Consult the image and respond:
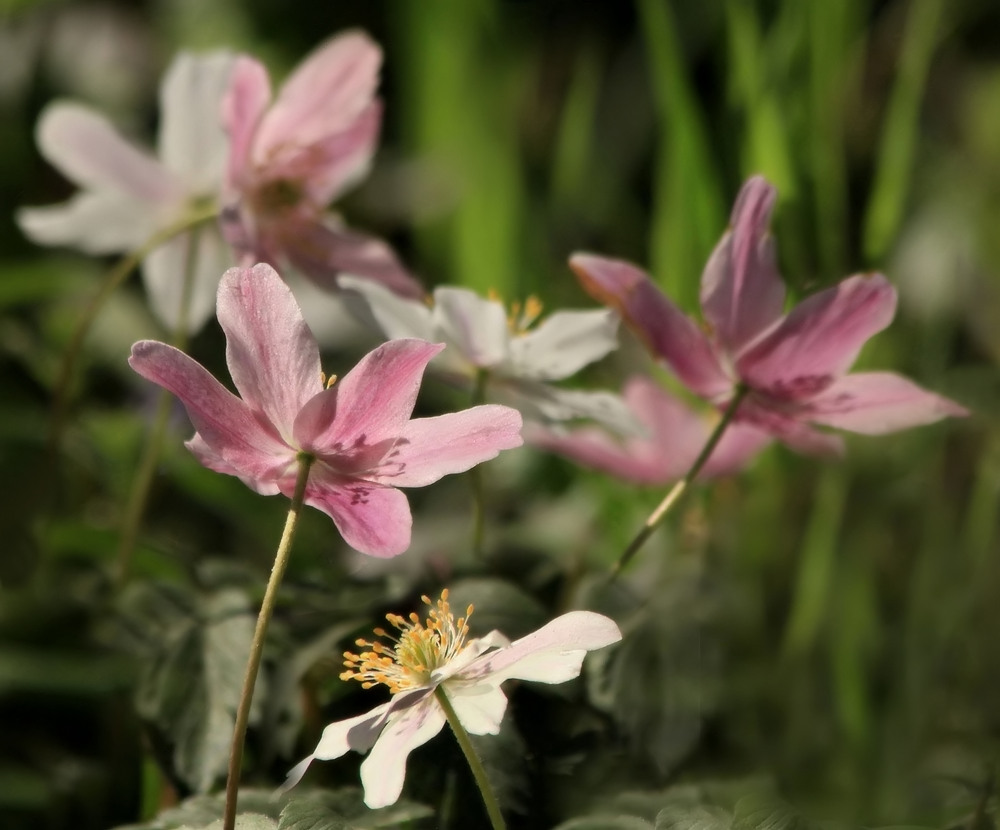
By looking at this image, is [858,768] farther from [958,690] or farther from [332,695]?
[332,695]

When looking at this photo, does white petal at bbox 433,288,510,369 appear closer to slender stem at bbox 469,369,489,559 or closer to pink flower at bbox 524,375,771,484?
slender stem at bbox 469,369,489,559

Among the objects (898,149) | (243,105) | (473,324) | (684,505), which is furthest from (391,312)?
(898,149)

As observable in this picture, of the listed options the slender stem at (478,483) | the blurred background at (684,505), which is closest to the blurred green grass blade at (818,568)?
the blurred background at (684,505)

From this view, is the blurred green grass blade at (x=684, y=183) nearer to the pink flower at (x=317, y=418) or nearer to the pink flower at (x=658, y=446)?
the pink flower at (x=658, y=446)

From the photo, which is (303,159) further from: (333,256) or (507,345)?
(507,345)

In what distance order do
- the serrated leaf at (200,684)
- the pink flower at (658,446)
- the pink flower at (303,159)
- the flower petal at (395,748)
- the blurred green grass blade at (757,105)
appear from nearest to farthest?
the flower petal at (395,748)
the serrated leaf at (200,684)
the pink flower at (303,159)
the pink flower at (658,446)
the blurred green grass blade at (757,105)

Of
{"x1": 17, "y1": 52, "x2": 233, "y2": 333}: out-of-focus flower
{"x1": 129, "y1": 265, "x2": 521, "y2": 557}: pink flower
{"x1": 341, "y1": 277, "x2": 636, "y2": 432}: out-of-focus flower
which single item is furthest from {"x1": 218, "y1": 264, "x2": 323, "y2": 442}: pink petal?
{"x1": 17, "y1": 52, "x2": 233, "y2": 333}: out-of-focus flower
